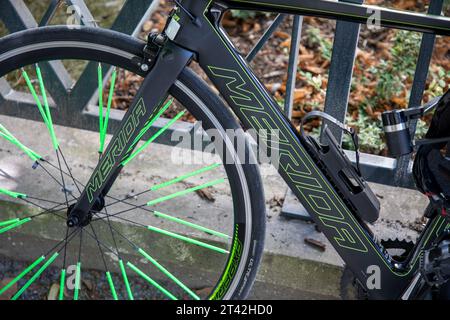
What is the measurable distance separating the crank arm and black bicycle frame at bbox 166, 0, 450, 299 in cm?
5

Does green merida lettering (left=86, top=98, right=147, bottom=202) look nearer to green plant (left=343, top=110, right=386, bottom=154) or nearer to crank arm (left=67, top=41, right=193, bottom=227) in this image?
crank arm (left=67, top=41, right=193, bottom=227)

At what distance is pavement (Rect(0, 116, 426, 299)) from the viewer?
2.32 meters

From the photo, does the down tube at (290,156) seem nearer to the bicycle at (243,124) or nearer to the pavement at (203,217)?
the bicycle at (243,124)

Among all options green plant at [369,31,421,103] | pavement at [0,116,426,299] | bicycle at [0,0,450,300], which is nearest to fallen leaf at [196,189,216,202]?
pavement at [0,116,426,299]

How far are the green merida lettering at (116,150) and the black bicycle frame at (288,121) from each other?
22 cm

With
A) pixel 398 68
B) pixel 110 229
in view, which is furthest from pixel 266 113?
pixel 398 68

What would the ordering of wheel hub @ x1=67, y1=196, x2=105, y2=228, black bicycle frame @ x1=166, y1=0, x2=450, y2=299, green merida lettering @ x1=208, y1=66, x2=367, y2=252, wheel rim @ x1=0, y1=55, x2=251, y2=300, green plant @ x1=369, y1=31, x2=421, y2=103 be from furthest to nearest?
1. green plant @ x1=369, y1=31, x2=421, y2=103
2. wheel rim @ x1=0, y1=55, x2=251, y2=300
3. wheel hub @ x1=67, y1=196, x2=105, y2=228
4. green merida lettering @ x1=208, y1=66, x2=367, y2=252
5. black bicycle frame @ x1=166, y1=0, x2=450, y2=299

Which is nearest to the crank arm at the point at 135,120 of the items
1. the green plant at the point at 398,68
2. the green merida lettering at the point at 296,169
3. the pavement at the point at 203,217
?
the green merida lettering at the point at 296,169

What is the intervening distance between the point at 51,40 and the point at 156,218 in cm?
85

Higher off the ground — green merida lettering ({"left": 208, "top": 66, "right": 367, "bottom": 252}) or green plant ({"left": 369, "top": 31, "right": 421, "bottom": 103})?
green plant ({"left": 369, "top": 31, "right": 421, "bottom": 103})

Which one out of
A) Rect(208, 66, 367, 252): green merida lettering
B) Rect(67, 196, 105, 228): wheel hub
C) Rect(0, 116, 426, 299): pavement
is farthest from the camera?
Rect(0, 116, 426, 299): pavement

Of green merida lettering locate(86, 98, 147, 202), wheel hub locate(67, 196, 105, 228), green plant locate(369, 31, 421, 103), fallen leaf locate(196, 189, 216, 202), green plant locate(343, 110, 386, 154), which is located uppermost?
green plant locate(369, 31, 421, 103)

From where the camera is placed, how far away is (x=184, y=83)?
1771 millimetres
